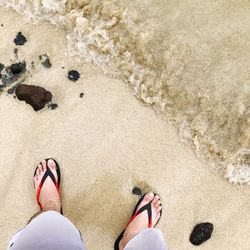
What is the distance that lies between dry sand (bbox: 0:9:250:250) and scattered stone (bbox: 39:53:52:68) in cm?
4

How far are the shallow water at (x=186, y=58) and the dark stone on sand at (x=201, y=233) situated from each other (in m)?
0.42

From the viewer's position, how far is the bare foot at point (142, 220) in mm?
3617

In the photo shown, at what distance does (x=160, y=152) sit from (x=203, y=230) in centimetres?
68

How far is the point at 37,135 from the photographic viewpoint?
377cm

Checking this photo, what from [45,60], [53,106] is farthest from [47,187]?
[45,60]

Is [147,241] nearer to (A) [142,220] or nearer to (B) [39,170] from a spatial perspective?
(A) [142,220]

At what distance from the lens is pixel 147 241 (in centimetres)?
334

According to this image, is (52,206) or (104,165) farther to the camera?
(104,165)

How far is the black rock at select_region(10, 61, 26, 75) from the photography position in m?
3.83

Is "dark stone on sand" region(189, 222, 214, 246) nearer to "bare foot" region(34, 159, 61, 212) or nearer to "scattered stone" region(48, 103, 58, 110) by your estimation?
"bare foot" region(34, 159, 61, 212)

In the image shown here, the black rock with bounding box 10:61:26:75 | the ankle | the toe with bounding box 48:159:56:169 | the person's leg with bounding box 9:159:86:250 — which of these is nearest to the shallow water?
the black rock with bounding box 10:61:26:75

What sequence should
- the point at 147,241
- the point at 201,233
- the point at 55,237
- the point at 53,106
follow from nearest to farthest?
1. the point at 55,237
2. the point at 147,241
3. the point at 201,233
4. the point at 53,106

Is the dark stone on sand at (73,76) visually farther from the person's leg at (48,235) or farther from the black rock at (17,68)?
the person's leg at (48,235)

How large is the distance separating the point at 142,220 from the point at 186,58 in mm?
1330
